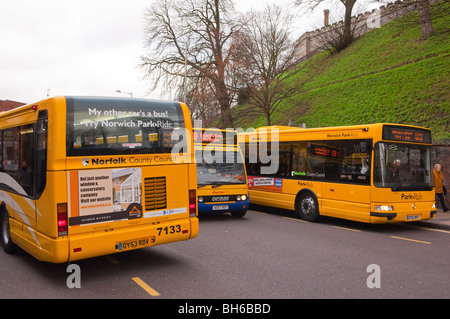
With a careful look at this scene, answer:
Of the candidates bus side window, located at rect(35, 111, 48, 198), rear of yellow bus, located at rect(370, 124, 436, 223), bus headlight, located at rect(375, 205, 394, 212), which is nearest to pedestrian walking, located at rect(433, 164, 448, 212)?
rear of yellow bus, located at rect(370, 124, 436, 223)

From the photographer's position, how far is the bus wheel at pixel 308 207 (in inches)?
458

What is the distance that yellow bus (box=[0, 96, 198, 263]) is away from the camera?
5.45 metres

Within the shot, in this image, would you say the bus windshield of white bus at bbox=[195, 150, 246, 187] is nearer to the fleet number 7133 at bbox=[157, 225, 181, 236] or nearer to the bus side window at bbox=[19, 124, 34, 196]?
the fleet number 7133 at bbox=[157, 225, 181, 236]

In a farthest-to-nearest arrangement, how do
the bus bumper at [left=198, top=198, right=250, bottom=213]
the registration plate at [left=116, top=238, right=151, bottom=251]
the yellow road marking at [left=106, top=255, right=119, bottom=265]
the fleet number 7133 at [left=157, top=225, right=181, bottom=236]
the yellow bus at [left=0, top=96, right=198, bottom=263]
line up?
the bus bumper at [left=198, top=198, right=250, bottom=213] → the yellow road marking at [left=106, top=255, right=119, bottom=265] → the fleet number 7133 at [left=157, top=225, right=181, bottom=236] → the registration plate at [left=116, top=238, right=151, bottom=251] → the yellow bus at [left=0, top=96, right=198, bottom=263]

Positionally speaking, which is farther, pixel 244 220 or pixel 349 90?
pixel 349 90

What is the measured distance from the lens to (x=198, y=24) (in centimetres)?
3150

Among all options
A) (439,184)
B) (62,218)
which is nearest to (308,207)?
(439,184)

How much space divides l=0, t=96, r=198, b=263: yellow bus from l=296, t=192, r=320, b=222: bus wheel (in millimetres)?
5828

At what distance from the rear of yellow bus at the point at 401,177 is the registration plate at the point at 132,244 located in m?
6.16

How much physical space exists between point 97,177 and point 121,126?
2.86 feet

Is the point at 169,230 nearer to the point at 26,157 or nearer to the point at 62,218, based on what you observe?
the point at 62,218
